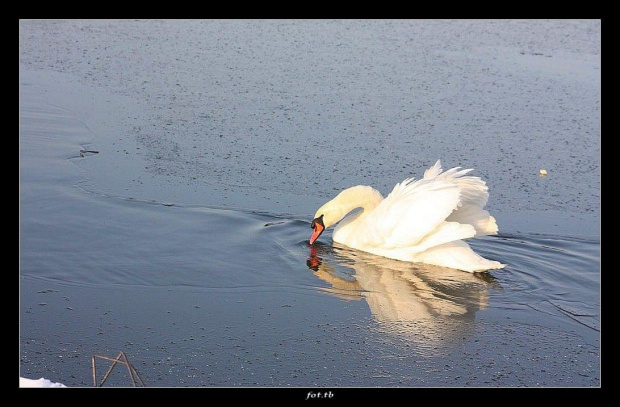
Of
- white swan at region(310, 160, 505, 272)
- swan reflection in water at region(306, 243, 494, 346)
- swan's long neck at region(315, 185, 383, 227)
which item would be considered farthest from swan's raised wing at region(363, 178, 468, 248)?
swan's long neck at region(315, 185, 383, 227)

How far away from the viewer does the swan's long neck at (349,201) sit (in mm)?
7910

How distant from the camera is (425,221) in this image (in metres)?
7.13

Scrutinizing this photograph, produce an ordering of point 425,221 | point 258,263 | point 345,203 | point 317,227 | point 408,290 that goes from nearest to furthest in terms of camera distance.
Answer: point 408,290, point 258,263, point 425,221, point 317,227, point 345,203

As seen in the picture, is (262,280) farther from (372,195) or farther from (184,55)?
(184,55)

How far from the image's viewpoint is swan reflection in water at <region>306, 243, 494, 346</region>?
5.93m

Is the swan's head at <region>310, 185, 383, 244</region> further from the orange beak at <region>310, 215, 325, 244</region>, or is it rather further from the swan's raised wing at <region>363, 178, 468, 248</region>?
the swan's raised wing at <region>363, 178, 468, 248</region>

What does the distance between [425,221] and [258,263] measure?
1.40 m

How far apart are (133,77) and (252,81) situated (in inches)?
65.7

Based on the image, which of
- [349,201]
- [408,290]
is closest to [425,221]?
[408,290]

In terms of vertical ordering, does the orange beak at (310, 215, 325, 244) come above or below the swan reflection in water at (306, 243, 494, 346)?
above

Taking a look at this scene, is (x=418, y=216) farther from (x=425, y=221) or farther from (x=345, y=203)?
(x=345, y=203)

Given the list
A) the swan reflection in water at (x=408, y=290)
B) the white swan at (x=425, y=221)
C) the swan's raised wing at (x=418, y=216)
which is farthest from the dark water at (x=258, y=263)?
the swan's raised wing at (x=418, y=216)

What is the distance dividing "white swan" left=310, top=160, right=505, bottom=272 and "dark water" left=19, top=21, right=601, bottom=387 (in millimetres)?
137

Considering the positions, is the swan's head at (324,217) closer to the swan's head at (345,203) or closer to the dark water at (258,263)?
the swan's head at (345,203)
